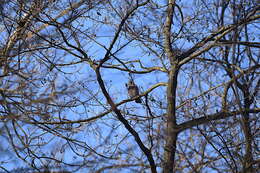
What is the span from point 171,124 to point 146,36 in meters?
1.44

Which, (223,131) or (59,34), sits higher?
(59,34)

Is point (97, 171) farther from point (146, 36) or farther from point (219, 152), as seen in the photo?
point (146, 36)

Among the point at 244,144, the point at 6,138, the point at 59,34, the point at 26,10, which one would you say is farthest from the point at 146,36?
the point at 6,138

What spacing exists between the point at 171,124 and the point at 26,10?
7.61 feet

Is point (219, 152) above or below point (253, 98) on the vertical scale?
below

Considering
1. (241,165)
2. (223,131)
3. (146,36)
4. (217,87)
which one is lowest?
(241,165)

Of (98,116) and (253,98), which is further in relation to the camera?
(98,116)

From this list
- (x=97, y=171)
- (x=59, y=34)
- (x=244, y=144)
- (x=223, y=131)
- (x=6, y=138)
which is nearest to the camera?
(x=6, y=138)

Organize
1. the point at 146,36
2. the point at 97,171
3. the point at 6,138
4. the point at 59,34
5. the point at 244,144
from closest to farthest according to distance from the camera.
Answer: the point at 6,138
the point at 244,144
the point at 97,171
the point at 59,34
the point at 146,36

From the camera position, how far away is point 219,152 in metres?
4.75

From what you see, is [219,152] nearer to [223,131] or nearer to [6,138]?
[223,131]

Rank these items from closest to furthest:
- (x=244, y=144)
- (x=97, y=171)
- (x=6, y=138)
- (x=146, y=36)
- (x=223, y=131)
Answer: (x=6, y=138), (x=244, y=144), (x=223, y=131), (x=97, y=171), (x=146, y=36)

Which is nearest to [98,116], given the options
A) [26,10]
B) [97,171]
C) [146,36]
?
[97,171]

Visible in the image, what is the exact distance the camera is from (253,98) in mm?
4750
